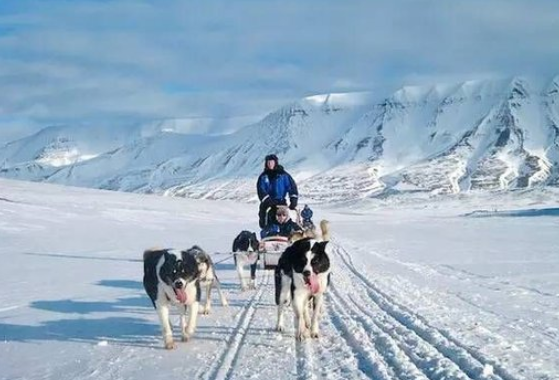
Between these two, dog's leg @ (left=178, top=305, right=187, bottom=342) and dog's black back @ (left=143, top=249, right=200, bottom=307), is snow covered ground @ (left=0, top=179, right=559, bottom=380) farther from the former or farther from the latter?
dog's black back @ (left=143, top=249, right=200, bottom=307)

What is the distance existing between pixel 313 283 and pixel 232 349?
1216 mm

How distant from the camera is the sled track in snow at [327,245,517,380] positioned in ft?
22.9

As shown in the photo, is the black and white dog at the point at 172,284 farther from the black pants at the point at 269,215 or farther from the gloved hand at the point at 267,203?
the gloved hand at the point at 267,203

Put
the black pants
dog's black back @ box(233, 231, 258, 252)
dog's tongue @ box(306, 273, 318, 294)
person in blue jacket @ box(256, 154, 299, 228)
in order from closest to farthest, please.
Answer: dog's tongue @ box(306, 273, 318, 294), the black pants, person in blue jacket @ box(256, 154, 299, 228), dog's black back @ box(233, 231, 258, 252)

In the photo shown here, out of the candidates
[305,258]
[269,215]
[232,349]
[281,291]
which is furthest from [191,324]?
[269,215]

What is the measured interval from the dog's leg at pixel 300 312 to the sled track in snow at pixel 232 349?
0.70m

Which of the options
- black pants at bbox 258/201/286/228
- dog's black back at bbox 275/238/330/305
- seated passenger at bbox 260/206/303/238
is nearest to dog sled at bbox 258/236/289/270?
seated passenger at bbox 260/206/303/238

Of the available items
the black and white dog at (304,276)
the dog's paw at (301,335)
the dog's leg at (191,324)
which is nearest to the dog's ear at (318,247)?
the black and white dog at (304,276)

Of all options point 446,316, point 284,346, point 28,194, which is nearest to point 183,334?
point 284,346

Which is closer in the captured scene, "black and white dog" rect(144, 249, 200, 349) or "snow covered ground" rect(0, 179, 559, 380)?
"snow covered ground" rect(0, 179, 559, 380)

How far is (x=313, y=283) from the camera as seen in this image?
8.64m

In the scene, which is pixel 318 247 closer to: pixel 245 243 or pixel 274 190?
pixel 274 190

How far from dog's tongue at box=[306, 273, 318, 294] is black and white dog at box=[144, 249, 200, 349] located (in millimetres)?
1334

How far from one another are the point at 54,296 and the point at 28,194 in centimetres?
Result: 4704
